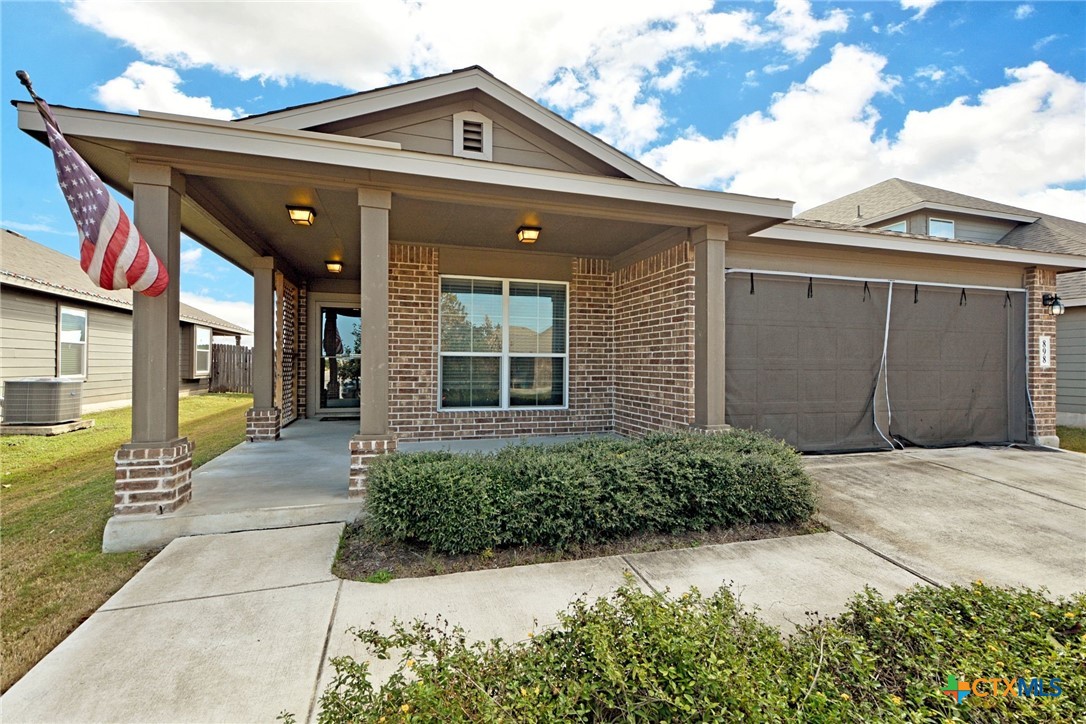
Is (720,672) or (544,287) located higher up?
(544,287)

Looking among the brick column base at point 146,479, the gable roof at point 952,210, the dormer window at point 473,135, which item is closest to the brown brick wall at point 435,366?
the dormer window at point 473,135

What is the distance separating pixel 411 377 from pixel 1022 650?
6141 millimetres

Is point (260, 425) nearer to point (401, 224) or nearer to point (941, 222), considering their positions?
point (401, 224)

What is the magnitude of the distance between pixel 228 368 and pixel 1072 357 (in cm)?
2408

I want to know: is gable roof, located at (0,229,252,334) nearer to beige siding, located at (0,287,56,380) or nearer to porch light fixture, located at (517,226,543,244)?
beige siding, located at (0,287,56,380)

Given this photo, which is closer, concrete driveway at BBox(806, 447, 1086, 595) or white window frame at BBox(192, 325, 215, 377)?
concrete driveway at BBox(806, 447, 1086, 595)

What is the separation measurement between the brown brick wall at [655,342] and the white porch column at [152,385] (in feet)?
16.3

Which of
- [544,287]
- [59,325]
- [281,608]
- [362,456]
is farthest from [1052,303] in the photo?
[59,325]

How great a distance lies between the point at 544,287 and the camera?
714 cm

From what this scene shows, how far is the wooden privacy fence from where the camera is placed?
1736cm

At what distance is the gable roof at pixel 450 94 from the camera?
472 centimetres

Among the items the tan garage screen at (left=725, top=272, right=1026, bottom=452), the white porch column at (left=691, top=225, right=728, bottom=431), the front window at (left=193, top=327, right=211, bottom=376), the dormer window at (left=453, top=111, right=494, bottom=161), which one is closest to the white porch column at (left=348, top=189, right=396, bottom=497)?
the dormer window at (left=453, top=111, right=494, bottom=161)

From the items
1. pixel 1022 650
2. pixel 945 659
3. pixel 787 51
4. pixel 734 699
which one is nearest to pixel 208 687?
pixel 734 699

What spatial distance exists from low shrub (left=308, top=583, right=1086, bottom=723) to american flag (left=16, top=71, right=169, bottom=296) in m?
3.03
